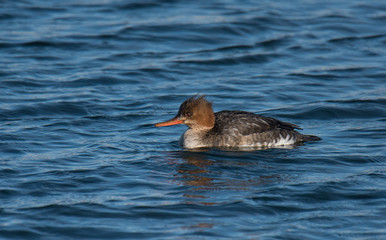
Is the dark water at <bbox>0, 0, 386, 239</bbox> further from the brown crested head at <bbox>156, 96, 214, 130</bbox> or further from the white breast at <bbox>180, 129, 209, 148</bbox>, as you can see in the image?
the brown crested head at <bbox>156, 96, 214, 130</bbox>

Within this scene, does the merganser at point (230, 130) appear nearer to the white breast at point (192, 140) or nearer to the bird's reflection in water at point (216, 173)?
the white breast at point (192, 140)

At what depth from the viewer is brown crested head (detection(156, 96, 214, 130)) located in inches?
473

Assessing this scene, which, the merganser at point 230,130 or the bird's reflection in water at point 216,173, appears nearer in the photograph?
the bird's reflection in water at point 216,173

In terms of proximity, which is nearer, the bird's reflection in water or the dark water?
the dark water

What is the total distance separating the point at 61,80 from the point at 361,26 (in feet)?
33.0

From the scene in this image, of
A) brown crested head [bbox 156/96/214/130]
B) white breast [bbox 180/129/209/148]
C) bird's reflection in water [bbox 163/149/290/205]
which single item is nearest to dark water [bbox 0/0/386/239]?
bird's reflection in water [bbox 163/149/290/205]

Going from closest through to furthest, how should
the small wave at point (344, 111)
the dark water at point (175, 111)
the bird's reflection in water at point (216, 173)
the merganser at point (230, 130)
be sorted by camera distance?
the dark water at point (175, 111) < the bird's reflection in water at point (216, 173) < the merganser at point (230, 130) < the small wave at point (344, 111)

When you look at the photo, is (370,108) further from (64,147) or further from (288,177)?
(64,147)

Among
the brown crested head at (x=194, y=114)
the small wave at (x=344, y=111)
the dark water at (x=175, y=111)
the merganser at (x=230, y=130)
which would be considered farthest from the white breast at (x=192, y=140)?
the small wave at (x=344, y=111)

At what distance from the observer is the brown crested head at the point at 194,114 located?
12008 mm

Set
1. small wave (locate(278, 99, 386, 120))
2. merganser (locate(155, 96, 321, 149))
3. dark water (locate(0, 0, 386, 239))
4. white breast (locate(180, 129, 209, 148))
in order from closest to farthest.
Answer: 1. dark water (locate(0, 0, 386, 239))
2. white breast (locate(180, 129, 209, 148))
3. merganser (locate(155, 96, 321, 149))
4. small wave (locate(278, 99, 386, 120))

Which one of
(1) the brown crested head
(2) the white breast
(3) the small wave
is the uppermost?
(1) the brown crested head

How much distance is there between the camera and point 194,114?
39.5ft

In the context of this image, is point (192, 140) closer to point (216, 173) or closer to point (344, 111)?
point (216, 173)
